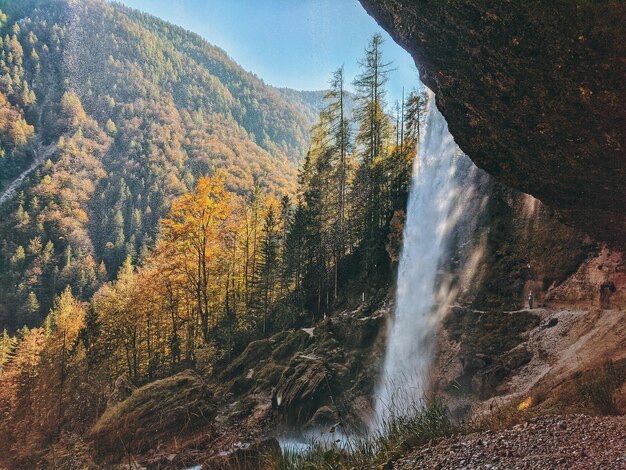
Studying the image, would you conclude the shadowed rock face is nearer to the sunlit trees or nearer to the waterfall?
the waterfall

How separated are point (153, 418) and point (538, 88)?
1525 centimetres

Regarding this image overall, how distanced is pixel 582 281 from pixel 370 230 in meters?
15.6

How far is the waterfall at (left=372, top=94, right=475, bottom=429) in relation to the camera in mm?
15398

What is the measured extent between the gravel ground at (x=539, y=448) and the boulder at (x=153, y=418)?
35.4ft

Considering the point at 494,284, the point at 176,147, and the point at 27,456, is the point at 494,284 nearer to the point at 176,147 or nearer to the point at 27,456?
the point at 27,456

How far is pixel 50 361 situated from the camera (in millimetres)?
28922

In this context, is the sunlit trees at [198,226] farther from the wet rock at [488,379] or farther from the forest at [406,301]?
the wet rock at [488,379]

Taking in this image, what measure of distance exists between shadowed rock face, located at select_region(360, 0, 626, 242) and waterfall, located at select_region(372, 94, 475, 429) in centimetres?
919

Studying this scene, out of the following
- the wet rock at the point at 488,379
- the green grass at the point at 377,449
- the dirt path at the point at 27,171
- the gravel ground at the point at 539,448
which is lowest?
the wet rock at the point at 488,379

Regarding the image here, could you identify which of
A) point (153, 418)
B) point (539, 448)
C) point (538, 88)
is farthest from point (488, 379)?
point (153, 418)

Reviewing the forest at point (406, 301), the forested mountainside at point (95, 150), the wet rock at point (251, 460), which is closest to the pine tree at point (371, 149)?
the forest at point (406, 301)

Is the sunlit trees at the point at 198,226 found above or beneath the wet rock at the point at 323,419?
above

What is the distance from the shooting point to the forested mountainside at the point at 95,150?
317 ft

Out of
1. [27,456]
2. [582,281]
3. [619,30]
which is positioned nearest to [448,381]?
[582,281]
